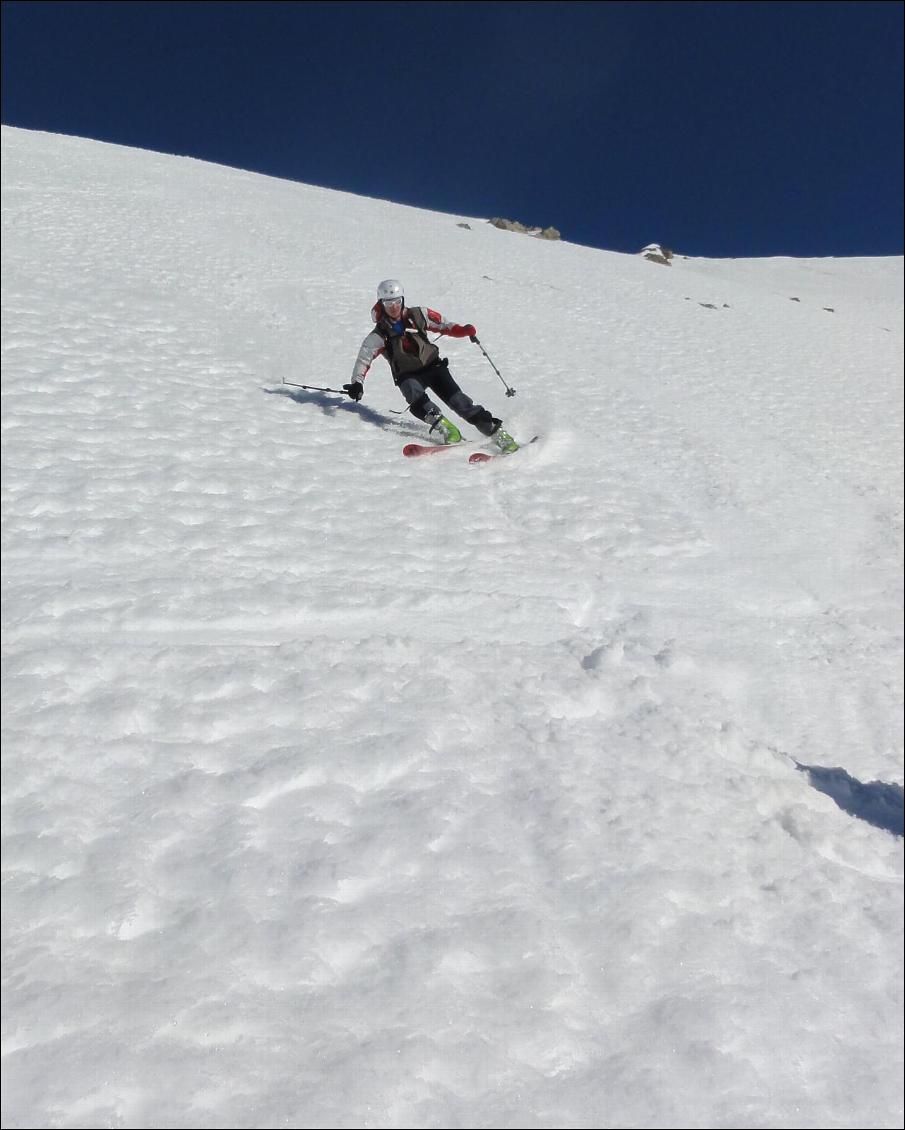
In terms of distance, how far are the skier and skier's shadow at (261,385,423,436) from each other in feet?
1.60

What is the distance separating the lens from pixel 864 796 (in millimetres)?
3850

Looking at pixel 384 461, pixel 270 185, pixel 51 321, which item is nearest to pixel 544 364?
pixel 384 461

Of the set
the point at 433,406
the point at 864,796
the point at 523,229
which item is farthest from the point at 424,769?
the point at 523,229

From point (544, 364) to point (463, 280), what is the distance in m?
6.75

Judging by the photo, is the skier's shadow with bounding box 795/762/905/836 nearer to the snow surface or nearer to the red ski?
the snow surface

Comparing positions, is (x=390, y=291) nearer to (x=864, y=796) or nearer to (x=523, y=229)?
(x=864, y=796)

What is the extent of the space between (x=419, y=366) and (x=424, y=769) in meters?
5.52

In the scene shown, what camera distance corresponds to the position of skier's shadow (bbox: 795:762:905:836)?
3.67 m

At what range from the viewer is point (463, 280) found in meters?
18.3

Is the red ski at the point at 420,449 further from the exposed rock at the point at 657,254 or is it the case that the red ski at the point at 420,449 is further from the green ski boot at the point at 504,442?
the exposed rock at the point at 657,254

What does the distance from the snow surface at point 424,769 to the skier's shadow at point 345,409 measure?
8 cm

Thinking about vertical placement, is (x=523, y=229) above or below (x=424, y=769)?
above

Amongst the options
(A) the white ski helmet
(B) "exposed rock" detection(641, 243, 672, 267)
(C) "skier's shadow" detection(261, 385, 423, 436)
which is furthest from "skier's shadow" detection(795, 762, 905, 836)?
(B) "exposed rock" detection(641, 243, 672, 267)

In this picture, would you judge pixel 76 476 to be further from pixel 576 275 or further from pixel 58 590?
pixel 576 275
